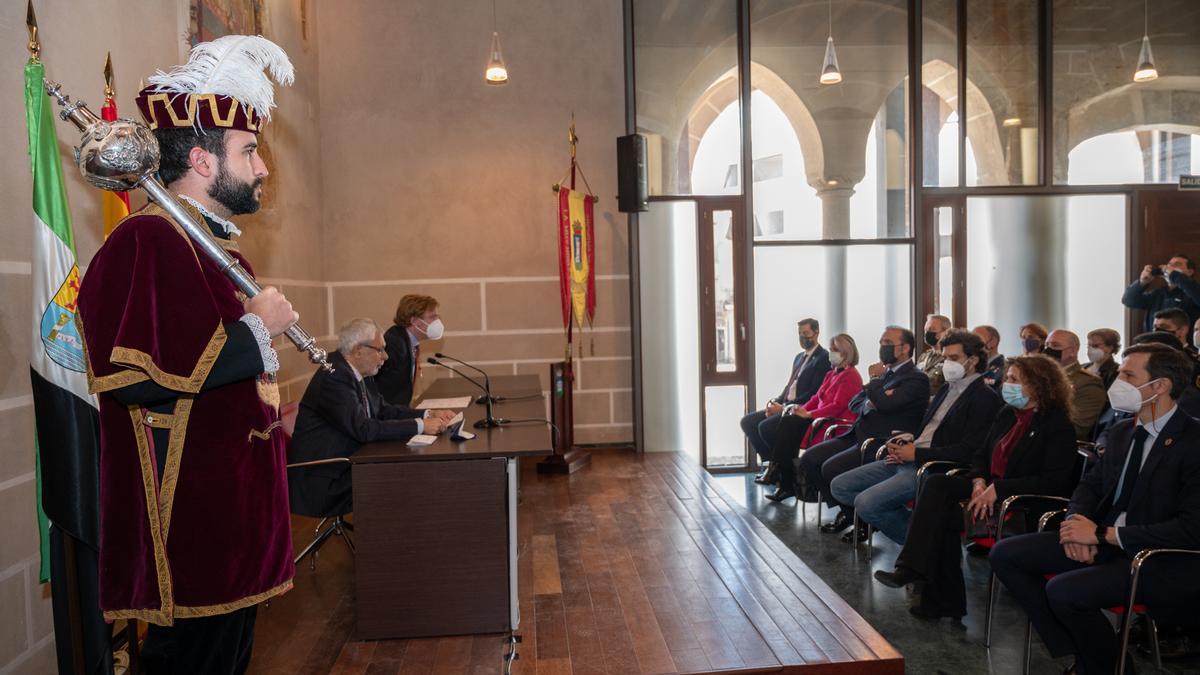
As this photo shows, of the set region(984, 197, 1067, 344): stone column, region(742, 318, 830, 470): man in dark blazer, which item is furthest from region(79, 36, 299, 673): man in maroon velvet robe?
region(984, 197, 1067, 344): stone column

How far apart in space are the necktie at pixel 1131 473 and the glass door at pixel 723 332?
4319 mm

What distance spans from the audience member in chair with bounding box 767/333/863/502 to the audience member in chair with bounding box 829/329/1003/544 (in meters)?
1.21

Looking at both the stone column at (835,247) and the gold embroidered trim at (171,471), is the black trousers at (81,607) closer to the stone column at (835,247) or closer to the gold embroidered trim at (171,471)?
the gold embroidered trim at (171,471)

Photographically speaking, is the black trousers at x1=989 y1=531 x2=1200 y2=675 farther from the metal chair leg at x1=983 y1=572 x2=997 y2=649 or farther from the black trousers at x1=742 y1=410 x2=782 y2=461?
the black trousers at x1=742 y1=410 x2=782 y2=461

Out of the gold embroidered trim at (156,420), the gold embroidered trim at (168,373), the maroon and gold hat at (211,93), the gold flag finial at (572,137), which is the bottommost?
the gold embroidered trim at (156,420)

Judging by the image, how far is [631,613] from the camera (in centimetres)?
345

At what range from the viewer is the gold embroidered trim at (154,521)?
5.20 feet

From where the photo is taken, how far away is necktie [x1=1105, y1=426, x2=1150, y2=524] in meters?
3.01

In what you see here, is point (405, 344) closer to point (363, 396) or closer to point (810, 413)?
point (363, 396)

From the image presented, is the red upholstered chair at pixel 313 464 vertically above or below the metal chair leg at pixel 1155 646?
above

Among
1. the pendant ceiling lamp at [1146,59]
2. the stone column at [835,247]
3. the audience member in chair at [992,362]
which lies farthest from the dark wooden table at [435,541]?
the pendant ceiling lamp at [1146,59]

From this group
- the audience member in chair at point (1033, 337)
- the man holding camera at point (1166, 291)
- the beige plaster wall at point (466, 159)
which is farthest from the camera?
the beige plaster wall at point (466, 159)

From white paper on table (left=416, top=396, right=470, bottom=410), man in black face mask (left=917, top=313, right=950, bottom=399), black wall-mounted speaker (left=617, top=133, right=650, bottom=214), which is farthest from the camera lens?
black wall-mounted speaker (left=617, top=133, right=650, bottom=214)

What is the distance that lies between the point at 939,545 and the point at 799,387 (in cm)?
276
